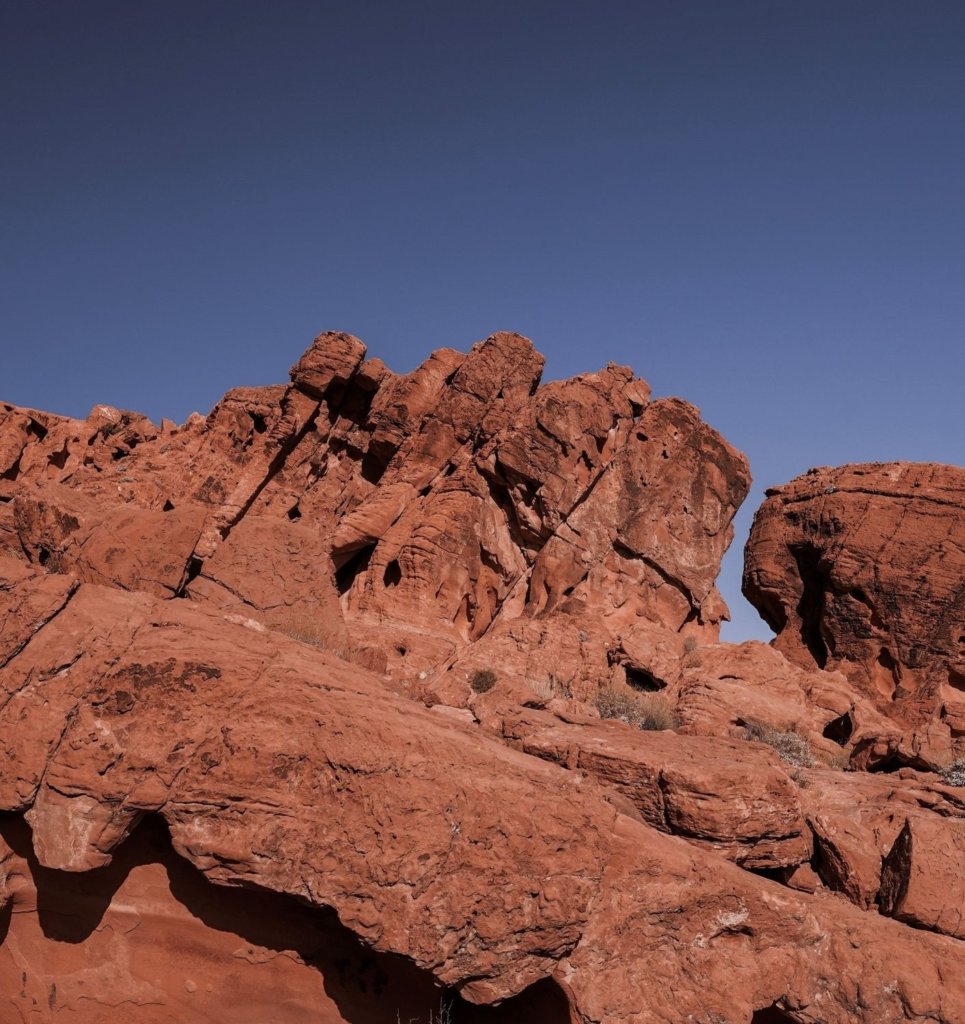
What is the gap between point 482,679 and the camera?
1455 centimetres

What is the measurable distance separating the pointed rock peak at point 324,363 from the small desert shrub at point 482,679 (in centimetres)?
992

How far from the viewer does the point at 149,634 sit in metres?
6.54

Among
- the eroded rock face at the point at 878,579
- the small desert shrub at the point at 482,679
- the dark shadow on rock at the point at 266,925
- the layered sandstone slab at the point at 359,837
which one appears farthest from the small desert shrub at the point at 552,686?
the dark shadow on rock at the point at 266,925

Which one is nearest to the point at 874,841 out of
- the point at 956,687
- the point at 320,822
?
the point at 320,822

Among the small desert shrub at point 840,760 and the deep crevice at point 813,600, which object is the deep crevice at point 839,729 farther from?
the deep crevice at point 813,600

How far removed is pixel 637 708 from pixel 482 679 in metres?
2.70

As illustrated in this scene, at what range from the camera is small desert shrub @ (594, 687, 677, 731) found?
1307 centimetres

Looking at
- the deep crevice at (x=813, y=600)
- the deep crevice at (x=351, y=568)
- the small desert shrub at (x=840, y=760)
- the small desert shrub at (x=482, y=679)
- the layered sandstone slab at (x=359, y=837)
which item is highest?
the deep crevice at (x=813, y=600)

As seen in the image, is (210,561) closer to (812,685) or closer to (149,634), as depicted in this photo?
(149,634)

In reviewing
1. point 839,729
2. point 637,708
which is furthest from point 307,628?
point 839,729

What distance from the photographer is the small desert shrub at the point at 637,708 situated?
13070 mm

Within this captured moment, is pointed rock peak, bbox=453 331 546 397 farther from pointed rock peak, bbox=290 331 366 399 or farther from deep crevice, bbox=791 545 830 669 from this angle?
deep crevice, bbox=791 545 830 669

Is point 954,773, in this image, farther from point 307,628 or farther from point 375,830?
point 375,830

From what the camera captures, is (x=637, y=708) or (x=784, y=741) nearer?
(x=784, y=741)
